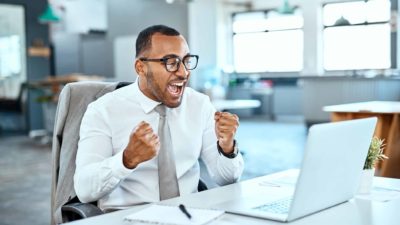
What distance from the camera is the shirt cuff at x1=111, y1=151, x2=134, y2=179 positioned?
149 centimetres

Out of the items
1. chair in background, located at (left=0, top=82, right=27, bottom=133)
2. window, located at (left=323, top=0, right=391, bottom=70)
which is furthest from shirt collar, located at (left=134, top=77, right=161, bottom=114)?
window, located at (left=323, top=0, right=391, bottom=70)

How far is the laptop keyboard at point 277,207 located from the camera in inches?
49.3

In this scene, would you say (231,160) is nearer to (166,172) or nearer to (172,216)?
(166,172)

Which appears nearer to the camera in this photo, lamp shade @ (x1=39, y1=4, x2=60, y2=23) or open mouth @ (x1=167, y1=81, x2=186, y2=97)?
open mouth @ (x1=167, y1=81, x2=186, y2=97)

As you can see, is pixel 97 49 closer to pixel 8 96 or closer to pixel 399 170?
pixel 8 96

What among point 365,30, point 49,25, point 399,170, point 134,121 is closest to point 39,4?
point 49,25

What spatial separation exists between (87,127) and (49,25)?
377 inches

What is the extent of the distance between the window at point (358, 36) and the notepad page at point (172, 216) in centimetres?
1059

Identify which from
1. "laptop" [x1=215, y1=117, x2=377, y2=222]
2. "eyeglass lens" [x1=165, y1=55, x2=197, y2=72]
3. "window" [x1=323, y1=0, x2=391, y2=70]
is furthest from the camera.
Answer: "window" [x1=323, y1=0, x2=391, y2=70]

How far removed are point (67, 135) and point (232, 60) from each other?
1214 centimetres

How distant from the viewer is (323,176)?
117 cm

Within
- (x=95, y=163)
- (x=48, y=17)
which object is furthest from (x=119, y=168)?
(x=48, y=17)

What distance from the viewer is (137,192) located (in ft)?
5.64

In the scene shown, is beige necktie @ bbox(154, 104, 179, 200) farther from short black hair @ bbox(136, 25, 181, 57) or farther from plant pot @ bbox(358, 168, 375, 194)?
plant pot @ bbox(358, 168, 375, 194)
